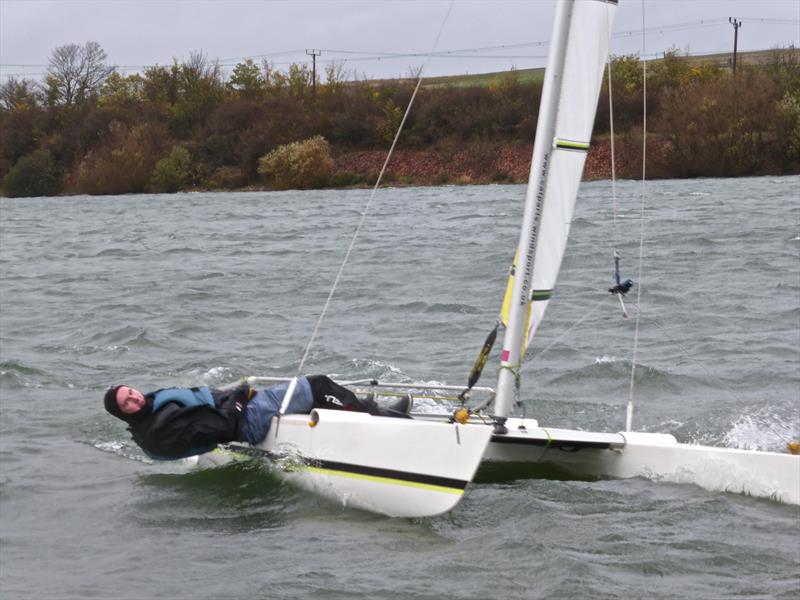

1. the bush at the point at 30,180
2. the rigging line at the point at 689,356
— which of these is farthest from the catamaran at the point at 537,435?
the bush at the point at 30,180

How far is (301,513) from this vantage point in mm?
6254

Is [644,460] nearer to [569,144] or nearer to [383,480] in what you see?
[383,480]

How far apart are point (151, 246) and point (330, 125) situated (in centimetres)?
2454

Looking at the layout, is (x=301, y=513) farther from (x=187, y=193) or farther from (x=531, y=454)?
(x=187, y=193)

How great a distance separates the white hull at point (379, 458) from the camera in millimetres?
5621

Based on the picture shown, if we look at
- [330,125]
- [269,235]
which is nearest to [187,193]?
[330,125]

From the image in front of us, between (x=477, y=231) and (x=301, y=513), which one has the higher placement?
(x=477, y=231)

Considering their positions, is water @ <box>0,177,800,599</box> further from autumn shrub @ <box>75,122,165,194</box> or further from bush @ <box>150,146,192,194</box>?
autumn shrub @ <box>75,122,165,194</box>

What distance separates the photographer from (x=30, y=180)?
A: 139 feet

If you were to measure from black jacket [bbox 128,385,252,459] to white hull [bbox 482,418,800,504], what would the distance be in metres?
1.58

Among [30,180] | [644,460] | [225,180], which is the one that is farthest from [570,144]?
[30,180]

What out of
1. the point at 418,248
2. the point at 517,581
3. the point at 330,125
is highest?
the point at 330,125

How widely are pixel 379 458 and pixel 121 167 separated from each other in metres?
36.5

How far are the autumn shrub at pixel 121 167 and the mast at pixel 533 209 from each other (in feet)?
117
